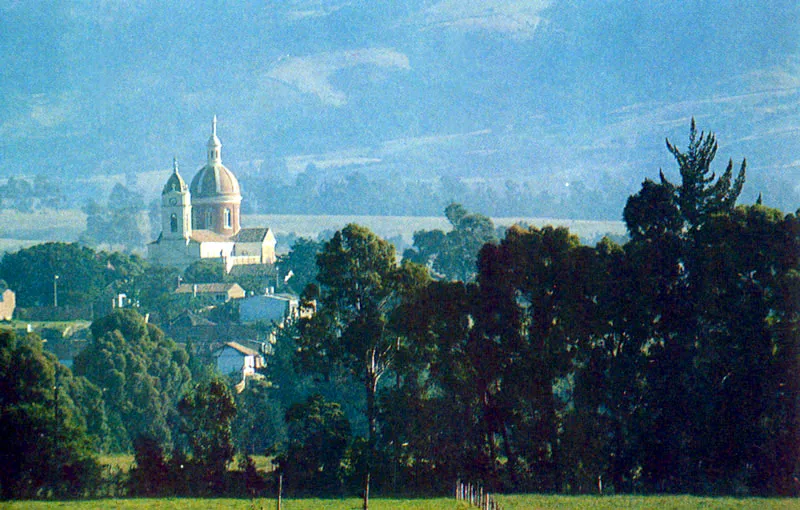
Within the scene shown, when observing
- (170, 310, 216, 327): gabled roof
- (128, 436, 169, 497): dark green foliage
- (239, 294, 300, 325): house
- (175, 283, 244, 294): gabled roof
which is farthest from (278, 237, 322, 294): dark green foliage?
(128, 436, 169, 497): dark green foliage

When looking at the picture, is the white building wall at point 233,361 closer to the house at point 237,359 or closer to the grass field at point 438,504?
the house at point 237,359

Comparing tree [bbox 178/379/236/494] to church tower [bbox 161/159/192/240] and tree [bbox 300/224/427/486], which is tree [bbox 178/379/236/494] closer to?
tree [bbox 300/224/427/486]

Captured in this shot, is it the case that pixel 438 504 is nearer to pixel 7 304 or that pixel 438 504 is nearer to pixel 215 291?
pixel 7 304

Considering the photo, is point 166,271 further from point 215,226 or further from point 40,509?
point 40,509

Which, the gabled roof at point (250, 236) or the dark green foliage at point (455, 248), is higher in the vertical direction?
the gabled roof at point (250, 236)

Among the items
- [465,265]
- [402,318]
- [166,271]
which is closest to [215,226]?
[166,271]

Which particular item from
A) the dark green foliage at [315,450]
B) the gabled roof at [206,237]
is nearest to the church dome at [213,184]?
the gabled roof at [206,237]
